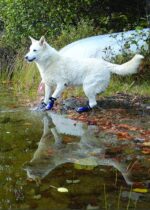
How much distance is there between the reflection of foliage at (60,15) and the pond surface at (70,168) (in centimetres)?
849

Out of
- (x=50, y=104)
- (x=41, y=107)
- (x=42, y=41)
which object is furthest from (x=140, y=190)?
(x=41, y=107)

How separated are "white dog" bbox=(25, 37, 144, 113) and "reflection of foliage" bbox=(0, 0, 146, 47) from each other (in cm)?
660

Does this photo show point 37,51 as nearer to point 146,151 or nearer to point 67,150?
point 67,150

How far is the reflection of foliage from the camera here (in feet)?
50.8

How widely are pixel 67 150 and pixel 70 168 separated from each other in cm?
80

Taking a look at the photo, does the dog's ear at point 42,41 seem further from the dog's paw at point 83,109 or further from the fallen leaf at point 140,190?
the fallen leaf at point 140,190

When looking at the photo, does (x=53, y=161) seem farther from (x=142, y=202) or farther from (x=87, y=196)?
(x=142, y=202)

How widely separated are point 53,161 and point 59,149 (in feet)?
1.96

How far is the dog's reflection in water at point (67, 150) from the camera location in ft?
16.9

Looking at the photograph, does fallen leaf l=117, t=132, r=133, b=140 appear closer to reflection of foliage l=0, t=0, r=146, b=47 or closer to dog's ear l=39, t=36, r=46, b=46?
dog's ear l=39, t=36, r=46, b=46

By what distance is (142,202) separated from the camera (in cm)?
416

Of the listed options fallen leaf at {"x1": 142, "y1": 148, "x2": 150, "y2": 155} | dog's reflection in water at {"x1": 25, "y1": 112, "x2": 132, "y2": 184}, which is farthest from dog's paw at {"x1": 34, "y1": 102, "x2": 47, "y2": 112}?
fallen leaf at {"x1": 142, "y1": 148, "x2": 150, "y2": 155}

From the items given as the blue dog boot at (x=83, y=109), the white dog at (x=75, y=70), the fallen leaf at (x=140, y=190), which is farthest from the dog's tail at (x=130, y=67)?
the fallen leaf at (x=140, y=190)

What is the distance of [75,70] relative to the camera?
857cm
